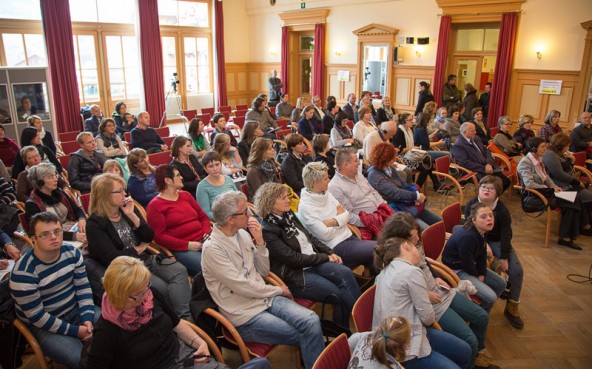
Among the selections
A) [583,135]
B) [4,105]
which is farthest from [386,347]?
[4,105]

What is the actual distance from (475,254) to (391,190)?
4.18 feet

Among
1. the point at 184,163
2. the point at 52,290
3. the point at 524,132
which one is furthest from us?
the point at 524,132

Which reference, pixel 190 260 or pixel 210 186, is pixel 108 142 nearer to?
pixel 210 186

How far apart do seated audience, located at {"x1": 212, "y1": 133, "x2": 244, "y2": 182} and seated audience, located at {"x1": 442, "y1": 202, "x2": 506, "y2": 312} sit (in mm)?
2709

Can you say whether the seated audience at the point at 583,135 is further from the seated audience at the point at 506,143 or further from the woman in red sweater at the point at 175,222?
the woman in red sweater at the point at 175,222

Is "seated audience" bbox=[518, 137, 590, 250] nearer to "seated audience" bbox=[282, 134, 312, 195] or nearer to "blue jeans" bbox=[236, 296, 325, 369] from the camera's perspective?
"seated audience" bbox=[282, 134, 312, 195]

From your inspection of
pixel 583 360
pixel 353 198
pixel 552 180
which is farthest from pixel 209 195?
pixel 552 180

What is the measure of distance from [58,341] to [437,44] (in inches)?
419

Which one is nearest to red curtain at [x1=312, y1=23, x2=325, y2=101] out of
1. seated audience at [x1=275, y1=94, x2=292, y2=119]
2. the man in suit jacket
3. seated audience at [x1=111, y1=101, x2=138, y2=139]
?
seated audience at [x1=275, y1=94, x2=292, y2=119]

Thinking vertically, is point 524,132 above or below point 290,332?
above

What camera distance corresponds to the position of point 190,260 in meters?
3.42

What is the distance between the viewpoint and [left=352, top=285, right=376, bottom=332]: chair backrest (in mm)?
2414

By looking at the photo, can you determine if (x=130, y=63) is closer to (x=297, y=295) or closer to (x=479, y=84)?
(x=479, y=84)

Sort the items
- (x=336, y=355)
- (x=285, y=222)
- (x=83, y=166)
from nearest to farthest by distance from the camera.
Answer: (x=336, y=355) → (x=285, y=222) → (x=83, y=166)
